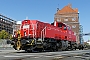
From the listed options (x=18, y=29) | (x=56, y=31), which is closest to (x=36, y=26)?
(x=18, y=29)

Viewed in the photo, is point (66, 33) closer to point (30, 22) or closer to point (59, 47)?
point (59, 47)

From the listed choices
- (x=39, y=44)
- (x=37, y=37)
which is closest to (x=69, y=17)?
(x=37, y=37)

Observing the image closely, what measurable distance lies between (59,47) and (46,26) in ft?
14.2

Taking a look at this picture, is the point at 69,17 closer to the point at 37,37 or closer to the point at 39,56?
the point at 37,37

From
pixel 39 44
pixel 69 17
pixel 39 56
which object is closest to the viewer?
pixel 39 56

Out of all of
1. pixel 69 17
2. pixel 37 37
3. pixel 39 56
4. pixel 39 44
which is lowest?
pixel 39 56

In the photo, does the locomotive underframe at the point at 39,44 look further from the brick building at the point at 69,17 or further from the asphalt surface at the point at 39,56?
the brick building at the point at 69,17

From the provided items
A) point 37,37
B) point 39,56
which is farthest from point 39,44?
point 39,56

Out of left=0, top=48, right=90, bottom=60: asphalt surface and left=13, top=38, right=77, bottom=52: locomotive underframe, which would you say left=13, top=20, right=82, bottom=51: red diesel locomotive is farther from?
left=0, top=48, right=90, bottom=60: asphalt surface

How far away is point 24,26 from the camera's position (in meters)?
20.0

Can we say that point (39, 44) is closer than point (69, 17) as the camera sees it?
Yes

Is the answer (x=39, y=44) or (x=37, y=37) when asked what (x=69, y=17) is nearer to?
(x=37, y=37)

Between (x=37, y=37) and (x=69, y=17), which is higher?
(x=69, y=17)

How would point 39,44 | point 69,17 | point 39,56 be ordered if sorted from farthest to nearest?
point 69,17 < point 39,44 < point 39,56
